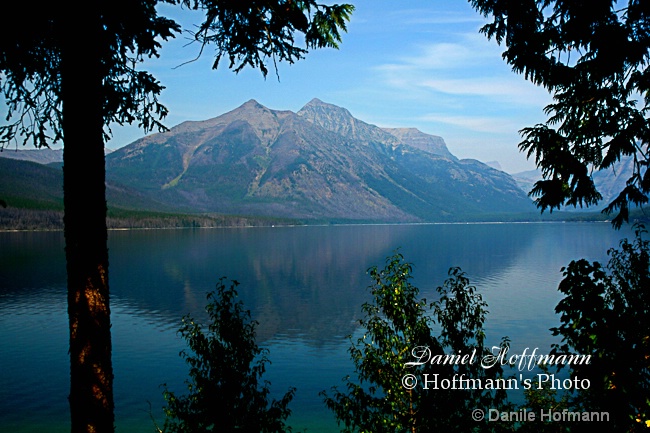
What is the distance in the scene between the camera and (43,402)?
31406 millimetres

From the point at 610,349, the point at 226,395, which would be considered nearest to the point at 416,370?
the point at 226,395

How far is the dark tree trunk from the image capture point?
7.40 m

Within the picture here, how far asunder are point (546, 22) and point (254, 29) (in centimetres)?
564

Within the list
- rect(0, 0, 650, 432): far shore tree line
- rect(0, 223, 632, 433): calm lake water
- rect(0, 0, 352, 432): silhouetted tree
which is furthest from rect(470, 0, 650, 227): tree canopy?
rect(0, 223, 632, 433): calm lake water

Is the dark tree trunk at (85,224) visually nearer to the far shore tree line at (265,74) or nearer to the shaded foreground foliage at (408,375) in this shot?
the far shore tree line at (265,74)

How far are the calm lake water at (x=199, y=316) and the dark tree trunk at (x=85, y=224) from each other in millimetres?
21050

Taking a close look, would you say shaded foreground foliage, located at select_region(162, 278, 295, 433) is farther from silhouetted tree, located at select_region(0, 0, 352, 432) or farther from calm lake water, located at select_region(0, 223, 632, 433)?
calm lake water, located at select_region(0, 223, 632, 433)

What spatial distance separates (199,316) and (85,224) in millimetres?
53348

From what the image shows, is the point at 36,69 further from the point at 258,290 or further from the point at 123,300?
the point at 258,290

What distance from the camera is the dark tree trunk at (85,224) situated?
24.3 feet

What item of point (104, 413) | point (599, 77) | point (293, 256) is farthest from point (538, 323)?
point (293, 256)

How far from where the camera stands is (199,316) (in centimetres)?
5838

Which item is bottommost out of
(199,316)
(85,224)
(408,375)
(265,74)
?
(199,316)

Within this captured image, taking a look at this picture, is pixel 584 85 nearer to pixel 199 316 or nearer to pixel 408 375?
pixel 408 375
